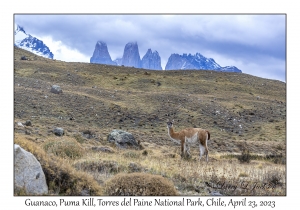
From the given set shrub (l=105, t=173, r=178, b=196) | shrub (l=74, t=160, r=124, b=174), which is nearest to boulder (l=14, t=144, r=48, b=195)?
shrub (l=105, t=173, r=178, b=196)

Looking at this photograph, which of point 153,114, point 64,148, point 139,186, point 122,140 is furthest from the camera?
point 153,114

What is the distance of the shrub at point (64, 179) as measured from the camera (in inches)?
368

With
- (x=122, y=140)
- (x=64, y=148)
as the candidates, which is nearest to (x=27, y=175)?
(x=64, y=148)

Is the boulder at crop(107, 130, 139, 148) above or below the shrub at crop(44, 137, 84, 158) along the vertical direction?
below

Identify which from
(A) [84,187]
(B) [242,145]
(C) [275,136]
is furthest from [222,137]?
(A) [84,187]

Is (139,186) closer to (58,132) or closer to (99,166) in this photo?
(99,166)

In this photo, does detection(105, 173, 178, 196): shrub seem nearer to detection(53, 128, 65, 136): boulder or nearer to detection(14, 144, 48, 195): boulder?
detection(14, 144, 48, 195): boulder

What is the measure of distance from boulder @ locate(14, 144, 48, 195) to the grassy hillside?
3.03 m

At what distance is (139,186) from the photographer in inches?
349

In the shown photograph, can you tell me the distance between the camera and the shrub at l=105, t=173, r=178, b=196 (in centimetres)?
877

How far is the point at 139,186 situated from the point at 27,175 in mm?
2677

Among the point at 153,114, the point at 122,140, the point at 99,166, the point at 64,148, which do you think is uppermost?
the point at 153,114

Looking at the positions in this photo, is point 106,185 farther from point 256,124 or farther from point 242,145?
point 256,124
